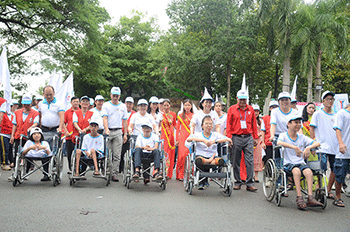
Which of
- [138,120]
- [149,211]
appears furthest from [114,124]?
[149,211]

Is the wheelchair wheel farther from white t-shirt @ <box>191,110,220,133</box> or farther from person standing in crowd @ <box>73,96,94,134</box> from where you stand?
person standing in crowd @ <box>73,96,94,134</box>

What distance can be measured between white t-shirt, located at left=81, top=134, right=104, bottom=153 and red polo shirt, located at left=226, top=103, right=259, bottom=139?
266 cm

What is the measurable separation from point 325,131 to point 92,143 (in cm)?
460

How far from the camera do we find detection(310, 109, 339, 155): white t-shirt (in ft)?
25.0

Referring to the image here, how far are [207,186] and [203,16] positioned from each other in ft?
88.1

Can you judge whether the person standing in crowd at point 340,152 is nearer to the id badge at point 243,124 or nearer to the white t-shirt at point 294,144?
the white t-shirt at point 294,144

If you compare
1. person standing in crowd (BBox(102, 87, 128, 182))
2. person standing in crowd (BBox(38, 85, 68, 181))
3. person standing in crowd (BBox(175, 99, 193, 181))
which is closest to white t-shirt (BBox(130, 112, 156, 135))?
person standing in crowd (BBox(102, 87, 128, 182))

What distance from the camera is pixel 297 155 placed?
6.89 metres

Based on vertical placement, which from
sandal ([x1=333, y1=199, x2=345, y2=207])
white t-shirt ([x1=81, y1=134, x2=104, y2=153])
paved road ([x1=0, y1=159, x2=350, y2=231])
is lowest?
paved road ([x1=0, y1=159, x2=350, y2=231])

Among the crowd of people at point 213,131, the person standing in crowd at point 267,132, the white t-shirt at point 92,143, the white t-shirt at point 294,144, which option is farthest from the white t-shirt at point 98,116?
the white t-shirt at point 294,144

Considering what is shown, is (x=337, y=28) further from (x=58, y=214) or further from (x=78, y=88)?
(x=78, y=88)

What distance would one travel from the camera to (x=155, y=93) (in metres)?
41.9

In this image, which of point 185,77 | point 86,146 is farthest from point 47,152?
point 185,77

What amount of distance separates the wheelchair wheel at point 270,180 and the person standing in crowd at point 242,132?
3.07ft
